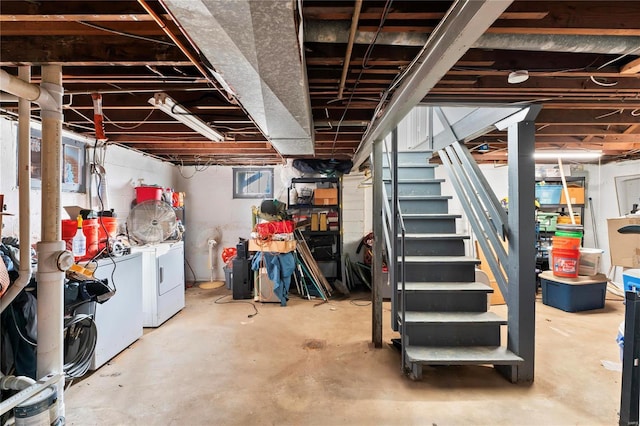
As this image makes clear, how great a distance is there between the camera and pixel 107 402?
84.8 inches

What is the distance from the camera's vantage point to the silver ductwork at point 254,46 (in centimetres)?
102

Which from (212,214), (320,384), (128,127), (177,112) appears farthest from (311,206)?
(320,384)

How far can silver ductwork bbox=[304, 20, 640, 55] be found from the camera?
1.49m

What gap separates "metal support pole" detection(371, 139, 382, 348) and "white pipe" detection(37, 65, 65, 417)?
2446 mm

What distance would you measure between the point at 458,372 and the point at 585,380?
0.98 m

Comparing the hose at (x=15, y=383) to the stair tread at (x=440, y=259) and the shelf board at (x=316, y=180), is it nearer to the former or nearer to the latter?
the stair tread at (x=440, y=259)

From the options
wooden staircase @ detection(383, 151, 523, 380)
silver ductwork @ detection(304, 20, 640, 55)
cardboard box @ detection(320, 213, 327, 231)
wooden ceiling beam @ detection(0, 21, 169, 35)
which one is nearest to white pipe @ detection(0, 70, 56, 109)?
wooden ceiling beam @ detection(0, 21, 169, 35)

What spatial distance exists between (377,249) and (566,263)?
3099 mm

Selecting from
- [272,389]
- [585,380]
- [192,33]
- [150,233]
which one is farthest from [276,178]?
[585,380]

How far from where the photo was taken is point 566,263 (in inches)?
163

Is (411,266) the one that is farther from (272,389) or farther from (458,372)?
(272,389)

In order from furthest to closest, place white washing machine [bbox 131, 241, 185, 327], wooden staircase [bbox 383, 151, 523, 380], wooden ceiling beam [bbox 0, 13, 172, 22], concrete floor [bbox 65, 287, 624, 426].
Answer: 1. white washing machine [bbox 131, 241, 185, 327]
2. wooden staircase [bbox 383, 151, 523, 380]
3. concrete floor [bbox 65, 287, 624, 426]
4. wooden ceiling beam [bbox 0, 13, 172, 22]

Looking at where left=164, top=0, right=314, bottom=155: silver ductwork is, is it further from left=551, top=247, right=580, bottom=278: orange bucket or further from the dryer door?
left=551, top=247, right=580, bottom=278: orange bucket

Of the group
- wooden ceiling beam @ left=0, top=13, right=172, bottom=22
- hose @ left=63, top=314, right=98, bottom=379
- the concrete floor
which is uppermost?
wooden ceiling beam @ left=0, top=13, right=172, bottom=22
